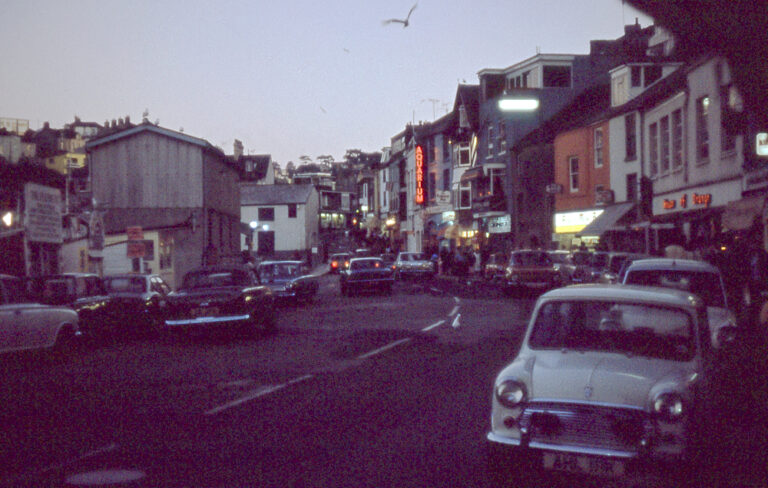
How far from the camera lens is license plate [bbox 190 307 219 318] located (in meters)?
18.8

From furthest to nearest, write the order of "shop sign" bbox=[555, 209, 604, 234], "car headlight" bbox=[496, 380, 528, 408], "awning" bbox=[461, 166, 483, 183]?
"awning" bbox=[461, 166, 483, 183], "shop sign" bbox=[555, 209, 604, 234], "car headlight" bbox=[496, 380, 528, 408]

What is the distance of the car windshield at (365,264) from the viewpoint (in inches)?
1558

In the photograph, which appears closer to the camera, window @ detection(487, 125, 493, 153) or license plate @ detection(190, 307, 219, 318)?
license plate @ detection(190, 307, 219, 318)

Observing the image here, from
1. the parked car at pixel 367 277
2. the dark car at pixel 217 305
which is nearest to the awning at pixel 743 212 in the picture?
the dark car at pixel 217 305

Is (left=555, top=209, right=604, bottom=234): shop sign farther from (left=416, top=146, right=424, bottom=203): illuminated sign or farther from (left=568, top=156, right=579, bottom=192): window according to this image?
(left=416, top=146, right=424, bottom=203): illuminated sign

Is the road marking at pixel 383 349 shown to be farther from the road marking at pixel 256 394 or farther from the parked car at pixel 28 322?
the parked car at pixel 28 322

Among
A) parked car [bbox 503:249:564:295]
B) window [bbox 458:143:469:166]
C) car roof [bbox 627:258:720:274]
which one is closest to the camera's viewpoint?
car roof [bbox 627:258:720:274]

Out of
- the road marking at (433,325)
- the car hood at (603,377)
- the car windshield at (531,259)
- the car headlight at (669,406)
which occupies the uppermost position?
the car windshield at (531,259)

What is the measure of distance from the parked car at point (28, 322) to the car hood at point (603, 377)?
1034cm

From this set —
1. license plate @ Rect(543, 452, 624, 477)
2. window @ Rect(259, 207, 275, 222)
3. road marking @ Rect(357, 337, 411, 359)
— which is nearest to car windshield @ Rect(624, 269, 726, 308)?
license plate @ Rect(543, 452, 624, 477)

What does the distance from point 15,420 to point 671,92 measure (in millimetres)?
30382

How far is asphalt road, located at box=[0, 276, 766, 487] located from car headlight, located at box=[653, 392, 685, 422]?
2.00 ft

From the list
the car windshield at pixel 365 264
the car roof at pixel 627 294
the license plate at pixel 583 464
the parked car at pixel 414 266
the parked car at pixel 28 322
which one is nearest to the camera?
the license plate at pixel 583 464

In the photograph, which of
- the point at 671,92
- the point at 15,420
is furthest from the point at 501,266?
the point at 15,420
